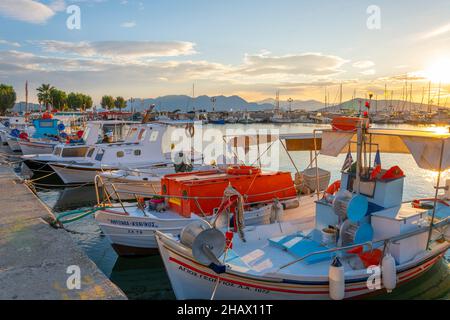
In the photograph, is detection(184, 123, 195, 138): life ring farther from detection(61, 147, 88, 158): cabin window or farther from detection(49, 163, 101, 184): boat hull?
detection(61, 147, 88, 158): cabin window

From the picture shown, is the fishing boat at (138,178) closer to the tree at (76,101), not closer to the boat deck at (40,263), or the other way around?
the boat deck at (40,263)

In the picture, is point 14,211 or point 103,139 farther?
point 103,139

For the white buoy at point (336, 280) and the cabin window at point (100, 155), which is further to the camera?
the cabin window at point (100, 155)

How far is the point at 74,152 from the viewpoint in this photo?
1030 inches

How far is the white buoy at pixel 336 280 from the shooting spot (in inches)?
280

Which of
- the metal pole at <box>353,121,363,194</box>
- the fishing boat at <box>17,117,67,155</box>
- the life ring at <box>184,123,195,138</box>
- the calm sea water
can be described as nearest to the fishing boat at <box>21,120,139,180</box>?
the life ring at <box>184,123,195,138</box>

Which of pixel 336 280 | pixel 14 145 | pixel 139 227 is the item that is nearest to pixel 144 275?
pixel 139 227

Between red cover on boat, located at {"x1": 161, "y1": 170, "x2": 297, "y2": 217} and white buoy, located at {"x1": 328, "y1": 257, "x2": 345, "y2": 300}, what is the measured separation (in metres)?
4.38

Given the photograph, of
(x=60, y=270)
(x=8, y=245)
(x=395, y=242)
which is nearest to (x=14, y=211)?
(x=8, y=245)

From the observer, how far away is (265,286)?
24.1ft

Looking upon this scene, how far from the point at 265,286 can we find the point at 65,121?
4457cm

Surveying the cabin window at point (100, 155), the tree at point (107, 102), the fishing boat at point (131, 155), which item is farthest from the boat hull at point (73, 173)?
the tree at point (107, 102)
